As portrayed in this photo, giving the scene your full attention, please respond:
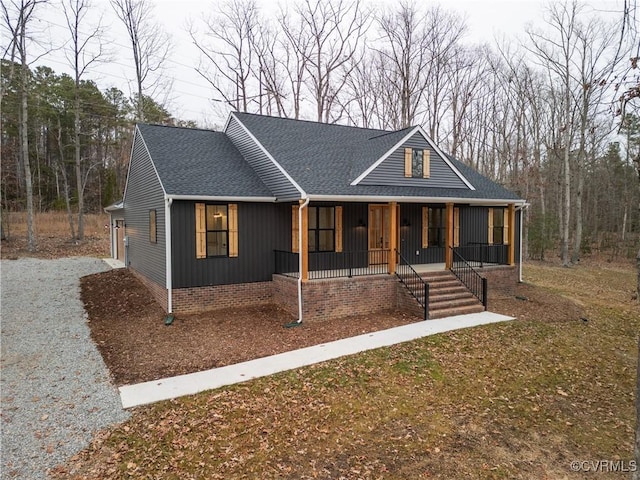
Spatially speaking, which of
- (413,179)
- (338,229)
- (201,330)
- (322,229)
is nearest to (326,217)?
(322,229)

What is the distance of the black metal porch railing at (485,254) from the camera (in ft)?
47.4

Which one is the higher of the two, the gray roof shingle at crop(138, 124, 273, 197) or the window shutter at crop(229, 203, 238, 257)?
the gray roof shingle at crop(138, 124, 273, 197)

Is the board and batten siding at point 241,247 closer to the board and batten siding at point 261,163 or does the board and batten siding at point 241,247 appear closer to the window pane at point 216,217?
the window pane at point 216,217

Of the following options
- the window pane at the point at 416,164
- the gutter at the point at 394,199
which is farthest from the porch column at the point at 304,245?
the window pane at the point at 416,164

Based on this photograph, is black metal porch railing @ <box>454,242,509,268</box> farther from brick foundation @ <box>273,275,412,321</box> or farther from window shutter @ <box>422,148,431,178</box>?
brick foundation @ <box>273,275,412,321</box>

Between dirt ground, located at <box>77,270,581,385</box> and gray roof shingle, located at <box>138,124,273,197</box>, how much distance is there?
11.2 feet

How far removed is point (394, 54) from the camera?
25922 mm

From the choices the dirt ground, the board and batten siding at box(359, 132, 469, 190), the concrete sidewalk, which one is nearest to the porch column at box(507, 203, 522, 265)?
the dirt ground

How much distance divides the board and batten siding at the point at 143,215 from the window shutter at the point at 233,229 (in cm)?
181

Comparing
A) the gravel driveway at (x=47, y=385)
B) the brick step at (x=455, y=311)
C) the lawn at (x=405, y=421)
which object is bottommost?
the lawn at (x=405, y=421)

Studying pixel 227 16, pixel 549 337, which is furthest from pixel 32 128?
pixel 549 337

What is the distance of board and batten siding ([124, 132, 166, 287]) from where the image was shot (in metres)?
11.4

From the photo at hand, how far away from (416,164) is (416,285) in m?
4.13

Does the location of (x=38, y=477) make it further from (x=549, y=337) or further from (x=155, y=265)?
(x=549, y=337)
